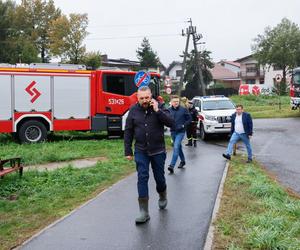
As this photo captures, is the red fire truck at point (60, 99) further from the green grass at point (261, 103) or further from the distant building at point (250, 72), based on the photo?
the distant building at point (250, 72)

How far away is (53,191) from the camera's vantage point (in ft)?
28.9

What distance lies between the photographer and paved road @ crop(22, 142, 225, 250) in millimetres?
5629

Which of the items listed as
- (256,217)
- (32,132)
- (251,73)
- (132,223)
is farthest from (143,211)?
(251,73)

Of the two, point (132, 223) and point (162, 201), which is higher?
point (162, 201)

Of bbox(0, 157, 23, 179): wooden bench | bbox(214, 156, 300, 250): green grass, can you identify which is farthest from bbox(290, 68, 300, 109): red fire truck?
bbox(0, 157, 23, 179): wooden bench

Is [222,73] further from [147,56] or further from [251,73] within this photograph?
[147,56]

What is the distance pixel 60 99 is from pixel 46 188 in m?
8.87

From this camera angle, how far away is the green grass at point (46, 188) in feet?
22.0

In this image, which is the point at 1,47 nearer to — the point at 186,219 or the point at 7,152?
the point at 7,152

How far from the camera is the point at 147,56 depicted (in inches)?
3219

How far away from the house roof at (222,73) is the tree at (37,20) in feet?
173

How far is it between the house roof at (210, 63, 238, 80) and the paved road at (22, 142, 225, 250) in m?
97.5

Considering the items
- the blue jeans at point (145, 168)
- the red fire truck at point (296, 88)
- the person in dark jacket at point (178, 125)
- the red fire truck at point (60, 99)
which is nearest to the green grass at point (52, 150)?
the red fire truck at point (60, 99)

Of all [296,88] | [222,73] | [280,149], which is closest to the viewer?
[280,149]
